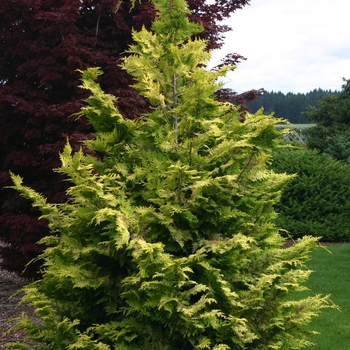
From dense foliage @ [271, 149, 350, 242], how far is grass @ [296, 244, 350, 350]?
89cm

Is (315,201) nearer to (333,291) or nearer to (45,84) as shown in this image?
(333,291)

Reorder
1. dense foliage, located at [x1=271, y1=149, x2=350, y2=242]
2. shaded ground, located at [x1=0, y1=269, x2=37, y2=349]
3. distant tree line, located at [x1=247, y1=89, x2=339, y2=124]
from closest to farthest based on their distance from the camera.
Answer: shaded ground, located at [x1=0, y1=269, x2=37, y2=349], dense foliage, located at [x1=271, y1=149, x2=350, y2=242], distant tree line, located at [x1=247, y1=89, x2=339, y2=124]

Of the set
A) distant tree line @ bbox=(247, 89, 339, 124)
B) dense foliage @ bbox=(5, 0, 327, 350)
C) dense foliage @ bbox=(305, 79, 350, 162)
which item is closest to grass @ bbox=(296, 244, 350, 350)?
dense foliage @ bbox=(5, 0, 327, 350)

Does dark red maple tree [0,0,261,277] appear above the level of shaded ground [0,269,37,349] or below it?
above

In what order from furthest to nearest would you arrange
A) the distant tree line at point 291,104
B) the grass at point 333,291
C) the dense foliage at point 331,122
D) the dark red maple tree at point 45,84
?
1. the distant tree line at point 291,104
2. the dense foliage at point 331,122
3. the dark red maple tree at point 45,84
4. the grass at point 333,291

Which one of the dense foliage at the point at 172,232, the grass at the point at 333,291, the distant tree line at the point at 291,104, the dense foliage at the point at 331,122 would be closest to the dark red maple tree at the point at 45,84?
the dense foliage at the point at 172,232

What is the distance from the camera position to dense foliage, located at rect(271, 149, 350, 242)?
540 inches

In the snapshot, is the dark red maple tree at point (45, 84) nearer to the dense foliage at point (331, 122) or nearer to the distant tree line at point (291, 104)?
the dense foliage at point (331, 122)

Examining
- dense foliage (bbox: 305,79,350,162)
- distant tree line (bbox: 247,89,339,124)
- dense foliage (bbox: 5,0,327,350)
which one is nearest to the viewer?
dense foliage (bbox: 5,0,327,350)

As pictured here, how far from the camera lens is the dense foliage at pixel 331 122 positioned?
22.1 metres

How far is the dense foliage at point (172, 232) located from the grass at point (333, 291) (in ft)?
2.31

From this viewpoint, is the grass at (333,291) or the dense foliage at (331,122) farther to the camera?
the dense foliage at (331,122)

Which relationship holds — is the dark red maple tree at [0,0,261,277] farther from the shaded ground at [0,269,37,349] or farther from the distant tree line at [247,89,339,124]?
the distant tree line at [247,89,339,124]

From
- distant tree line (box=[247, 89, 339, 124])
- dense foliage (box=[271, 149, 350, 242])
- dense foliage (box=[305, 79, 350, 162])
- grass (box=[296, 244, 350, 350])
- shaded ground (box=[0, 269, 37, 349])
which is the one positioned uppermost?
distant tree line (box=[247, 89, 339, 124])
